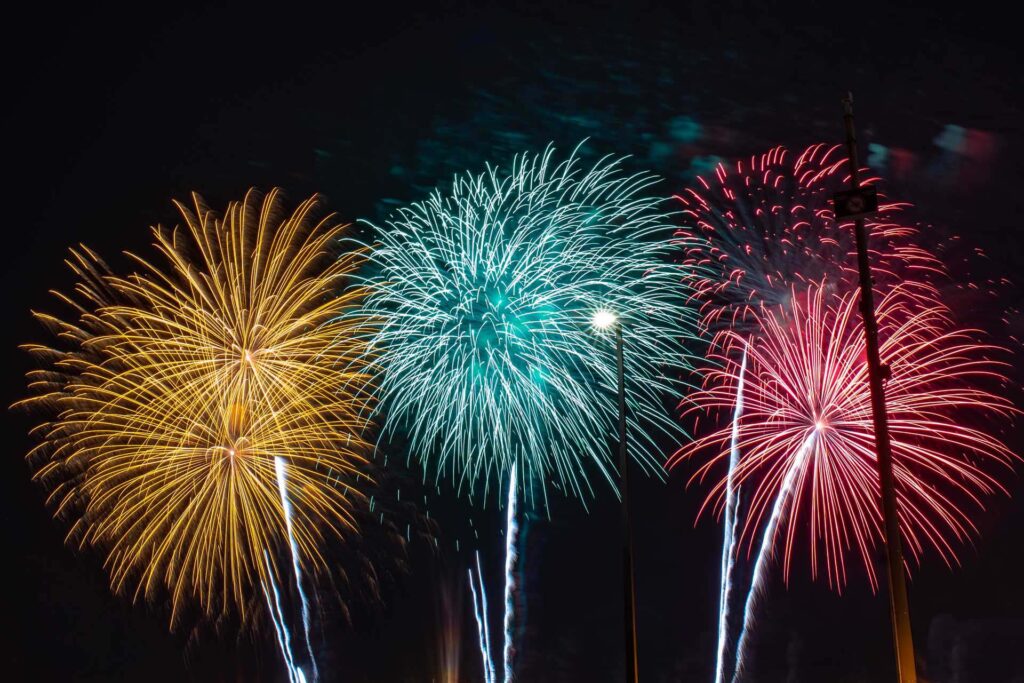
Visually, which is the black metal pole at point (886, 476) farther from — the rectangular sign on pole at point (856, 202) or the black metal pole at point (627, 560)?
the black metal pole at point (627, 560)

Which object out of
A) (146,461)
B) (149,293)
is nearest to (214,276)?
(149,293)

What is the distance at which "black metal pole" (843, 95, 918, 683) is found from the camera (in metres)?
13.0

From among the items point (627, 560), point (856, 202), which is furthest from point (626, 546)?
point (856, 202)

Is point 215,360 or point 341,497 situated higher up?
point 215,360

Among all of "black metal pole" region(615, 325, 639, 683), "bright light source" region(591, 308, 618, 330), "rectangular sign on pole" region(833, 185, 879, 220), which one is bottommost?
"black metal pole" region(615, 325, 639, 683)

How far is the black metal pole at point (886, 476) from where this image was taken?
1297 centimetres

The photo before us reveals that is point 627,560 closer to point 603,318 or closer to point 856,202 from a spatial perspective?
point 603,318

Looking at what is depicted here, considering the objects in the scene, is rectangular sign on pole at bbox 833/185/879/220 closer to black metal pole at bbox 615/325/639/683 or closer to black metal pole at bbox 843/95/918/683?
black metal pole at bbox 843/95/918/683

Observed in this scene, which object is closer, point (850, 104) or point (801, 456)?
point (850, 104)

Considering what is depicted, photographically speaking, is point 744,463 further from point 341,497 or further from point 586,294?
point 341,497

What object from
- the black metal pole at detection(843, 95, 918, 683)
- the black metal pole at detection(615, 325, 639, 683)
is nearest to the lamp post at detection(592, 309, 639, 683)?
the black metal pole at detection(615, 325, 639, 683)

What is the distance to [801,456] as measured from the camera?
85.5ft

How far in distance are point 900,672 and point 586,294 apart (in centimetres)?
1548

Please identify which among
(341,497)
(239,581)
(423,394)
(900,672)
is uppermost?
(423,394)
